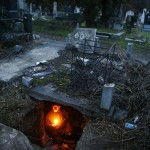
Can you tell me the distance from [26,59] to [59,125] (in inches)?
141

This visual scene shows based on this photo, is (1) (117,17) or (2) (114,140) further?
(1) (117,17)

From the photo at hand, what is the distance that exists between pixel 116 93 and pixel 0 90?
151 inches

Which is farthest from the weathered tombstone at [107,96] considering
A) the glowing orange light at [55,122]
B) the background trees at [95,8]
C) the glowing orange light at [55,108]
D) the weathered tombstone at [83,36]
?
the background trees at [95,8]

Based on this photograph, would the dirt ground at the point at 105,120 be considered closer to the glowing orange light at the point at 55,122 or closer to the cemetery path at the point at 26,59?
the cemetery path at the point at 26,59

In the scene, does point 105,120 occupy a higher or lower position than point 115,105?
lower

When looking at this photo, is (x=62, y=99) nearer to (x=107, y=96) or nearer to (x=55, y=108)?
(x=55, y=108)

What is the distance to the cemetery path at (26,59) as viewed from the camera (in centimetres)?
→ 824

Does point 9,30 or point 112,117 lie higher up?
point 9,30

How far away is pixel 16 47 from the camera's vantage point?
1055cm

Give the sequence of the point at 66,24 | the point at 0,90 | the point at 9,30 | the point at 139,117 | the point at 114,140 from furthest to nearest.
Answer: the point at 66,24, the point at 9,30, the point at 0,90, the point at 139,117, the point at 114,140

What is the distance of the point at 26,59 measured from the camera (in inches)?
387

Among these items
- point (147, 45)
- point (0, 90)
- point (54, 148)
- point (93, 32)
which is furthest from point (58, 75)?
point (147, 45)

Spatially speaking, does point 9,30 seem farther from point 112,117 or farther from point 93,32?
point 112,117

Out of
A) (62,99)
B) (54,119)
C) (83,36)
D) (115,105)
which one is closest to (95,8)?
(83,36)
